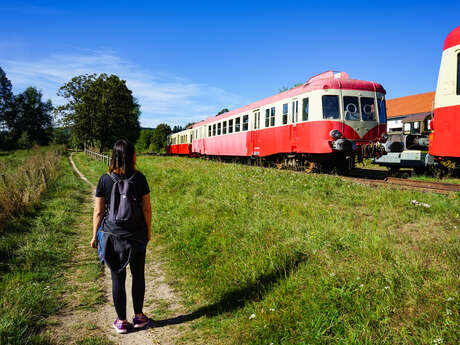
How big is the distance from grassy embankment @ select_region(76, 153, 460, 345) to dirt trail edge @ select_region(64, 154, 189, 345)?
8.6 inches

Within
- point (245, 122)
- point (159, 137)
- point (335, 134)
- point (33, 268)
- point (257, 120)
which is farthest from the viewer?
point (159, 137)

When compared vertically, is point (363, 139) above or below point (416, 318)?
above

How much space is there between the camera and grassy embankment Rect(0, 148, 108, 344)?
366cm

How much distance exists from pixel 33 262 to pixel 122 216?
11.3ft

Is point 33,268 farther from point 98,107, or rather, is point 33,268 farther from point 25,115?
point 25,115

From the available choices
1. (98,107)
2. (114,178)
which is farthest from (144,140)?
(114,178)

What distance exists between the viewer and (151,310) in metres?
4.29

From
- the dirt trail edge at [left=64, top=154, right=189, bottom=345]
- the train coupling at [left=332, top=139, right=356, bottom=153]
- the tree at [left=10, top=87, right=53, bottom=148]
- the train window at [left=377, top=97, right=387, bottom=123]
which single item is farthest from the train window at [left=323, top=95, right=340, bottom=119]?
the tree at [left=10, top=87, right=53, bottom=148]

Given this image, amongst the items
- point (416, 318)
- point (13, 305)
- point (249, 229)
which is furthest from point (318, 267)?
point (13, 305)

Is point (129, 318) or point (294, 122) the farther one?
point (294, 122)

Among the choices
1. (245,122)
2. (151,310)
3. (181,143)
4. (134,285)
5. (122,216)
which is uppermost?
(245,122)

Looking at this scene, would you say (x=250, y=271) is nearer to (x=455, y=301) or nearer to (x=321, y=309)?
(x=321, y=309)

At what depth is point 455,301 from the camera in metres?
2.82

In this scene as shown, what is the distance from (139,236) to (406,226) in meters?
3.92
